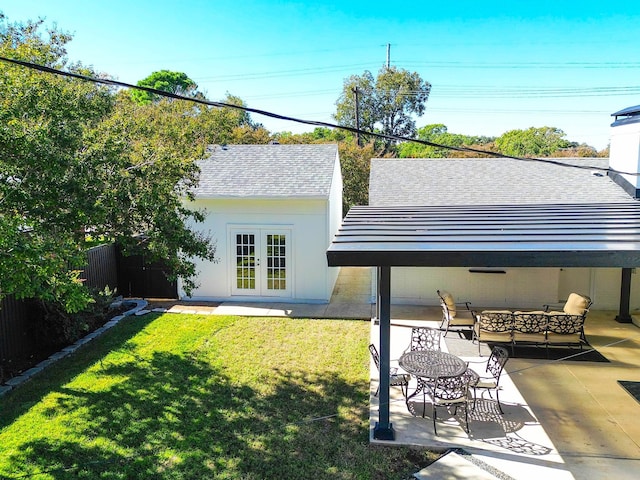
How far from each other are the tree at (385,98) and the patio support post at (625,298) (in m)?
31.3

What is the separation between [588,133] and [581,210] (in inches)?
1948

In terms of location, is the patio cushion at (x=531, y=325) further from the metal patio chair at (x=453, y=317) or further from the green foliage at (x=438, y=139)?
the green foliage at (x=438, y=139)

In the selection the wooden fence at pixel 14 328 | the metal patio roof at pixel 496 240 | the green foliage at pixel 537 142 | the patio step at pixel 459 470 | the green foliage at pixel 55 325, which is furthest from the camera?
the green foliage at pixel 537 142

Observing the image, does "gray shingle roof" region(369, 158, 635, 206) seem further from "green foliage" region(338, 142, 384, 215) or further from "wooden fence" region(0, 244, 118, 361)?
"wooden fence" region(0, 244, 118, 361)

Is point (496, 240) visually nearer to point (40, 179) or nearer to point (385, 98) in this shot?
point (40, 179)

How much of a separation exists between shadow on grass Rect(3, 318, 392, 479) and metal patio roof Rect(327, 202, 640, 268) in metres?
2.62

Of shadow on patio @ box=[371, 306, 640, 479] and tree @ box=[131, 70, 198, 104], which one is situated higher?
tree @ box=[131, 70, 198, 104]

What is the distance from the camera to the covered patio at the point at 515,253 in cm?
528

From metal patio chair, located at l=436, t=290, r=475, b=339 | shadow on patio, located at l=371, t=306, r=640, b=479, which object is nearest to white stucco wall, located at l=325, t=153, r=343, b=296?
metal patio chair, located at l=436, t=290, r=475, b=339

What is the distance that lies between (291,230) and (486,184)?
6641mm

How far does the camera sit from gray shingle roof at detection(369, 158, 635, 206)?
1333 centimetres

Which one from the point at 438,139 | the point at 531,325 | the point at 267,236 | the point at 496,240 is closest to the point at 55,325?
the point at 267,236

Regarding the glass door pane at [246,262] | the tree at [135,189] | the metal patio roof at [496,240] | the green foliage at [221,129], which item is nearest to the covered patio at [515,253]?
the metal patio roof at [496,240]

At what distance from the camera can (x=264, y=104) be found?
51906 mm
